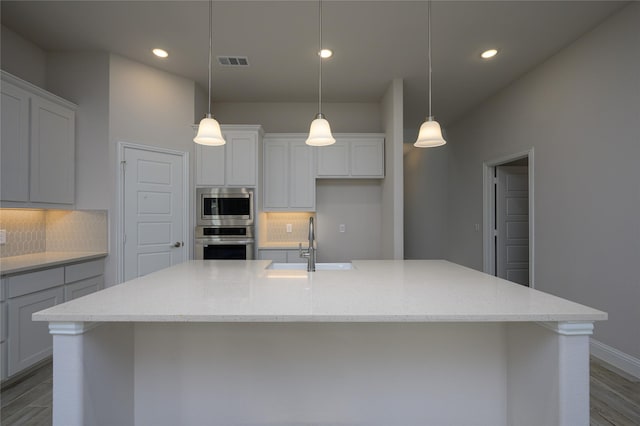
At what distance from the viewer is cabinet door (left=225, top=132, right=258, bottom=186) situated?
3.88 m

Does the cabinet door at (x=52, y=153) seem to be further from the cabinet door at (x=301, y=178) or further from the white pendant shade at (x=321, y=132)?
the white pendant shade at (x=321, y=132)

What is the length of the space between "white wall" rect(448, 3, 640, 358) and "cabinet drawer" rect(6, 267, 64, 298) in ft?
15.8

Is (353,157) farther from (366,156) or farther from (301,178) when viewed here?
(301,178)

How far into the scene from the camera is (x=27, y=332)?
232 cm

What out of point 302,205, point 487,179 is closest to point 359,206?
point 302,205

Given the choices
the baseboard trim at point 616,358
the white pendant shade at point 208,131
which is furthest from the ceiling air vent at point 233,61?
the baseboard trim at point 616,358

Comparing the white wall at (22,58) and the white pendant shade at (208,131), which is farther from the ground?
the white wall at (22,58)

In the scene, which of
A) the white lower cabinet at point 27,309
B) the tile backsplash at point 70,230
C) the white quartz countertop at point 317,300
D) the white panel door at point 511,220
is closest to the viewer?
the white quartz countertop at point 317,300

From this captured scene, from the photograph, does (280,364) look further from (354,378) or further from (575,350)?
(575,350)

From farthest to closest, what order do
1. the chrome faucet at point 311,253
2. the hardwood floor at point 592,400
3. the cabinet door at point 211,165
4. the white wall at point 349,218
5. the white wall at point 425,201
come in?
the white wall at point 425,201 → the white wall at point 349,218 → the cabinet door at point 211,165 → the chrome faucet at point 311,253 → the hardwood floor at point 592,400

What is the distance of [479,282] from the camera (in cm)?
169

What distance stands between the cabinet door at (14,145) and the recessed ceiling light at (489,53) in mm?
4463

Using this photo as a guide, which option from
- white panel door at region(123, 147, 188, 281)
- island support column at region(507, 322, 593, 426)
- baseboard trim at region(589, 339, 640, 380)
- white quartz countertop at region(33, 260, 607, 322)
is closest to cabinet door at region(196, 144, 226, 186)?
white panel door at region(123, 147, 188, 281)

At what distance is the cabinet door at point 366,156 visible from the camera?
Result: 4.21 meters
